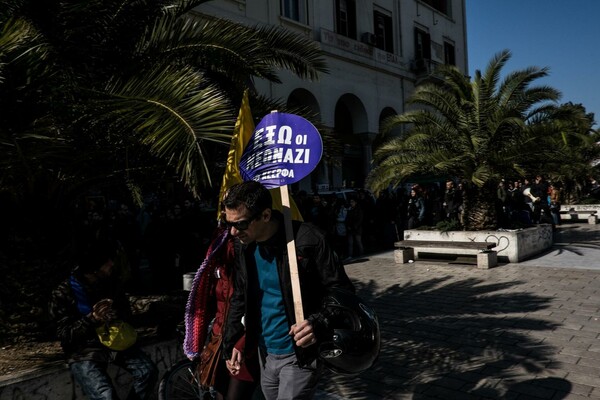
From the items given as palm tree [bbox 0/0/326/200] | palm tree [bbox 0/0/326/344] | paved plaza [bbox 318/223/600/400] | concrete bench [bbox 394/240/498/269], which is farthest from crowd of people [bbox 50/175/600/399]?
concrete bench [bbox 394/240/498/269]

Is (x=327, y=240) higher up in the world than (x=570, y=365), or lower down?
higher up

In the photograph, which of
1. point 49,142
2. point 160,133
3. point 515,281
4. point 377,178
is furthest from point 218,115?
point 377,178

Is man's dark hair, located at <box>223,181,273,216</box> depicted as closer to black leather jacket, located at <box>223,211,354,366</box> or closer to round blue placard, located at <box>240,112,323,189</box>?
black leather jacket, located at <box>223,211,354,366</box>

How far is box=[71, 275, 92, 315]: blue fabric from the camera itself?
3148 mm

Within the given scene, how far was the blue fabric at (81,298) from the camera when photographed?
315 cm

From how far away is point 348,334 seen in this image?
2.24 metres

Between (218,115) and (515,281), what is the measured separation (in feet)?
22.2

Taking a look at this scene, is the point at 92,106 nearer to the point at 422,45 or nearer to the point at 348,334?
the point at 348,334

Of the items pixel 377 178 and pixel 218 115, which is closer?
pixel 218 115

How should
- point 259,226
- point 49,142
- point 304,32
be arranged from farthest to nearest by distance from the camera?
point 304,32 < point 49,142 < point 259,226

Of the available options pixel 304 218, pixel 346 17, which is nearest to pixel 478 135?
pixel 304 218

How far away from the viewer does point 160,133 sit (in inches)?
142

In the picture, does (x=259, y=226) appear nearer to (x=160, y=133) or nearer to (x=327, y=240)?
(x=327, y=240)

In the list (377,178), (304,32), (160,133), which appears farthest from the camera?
(304,32)
